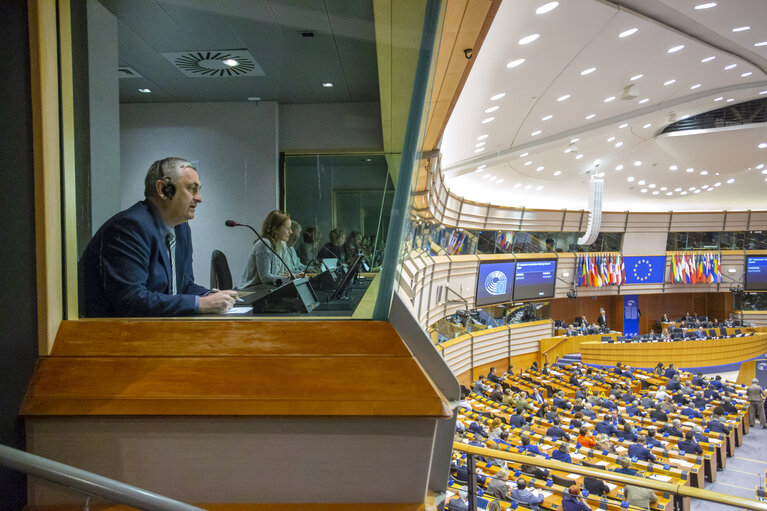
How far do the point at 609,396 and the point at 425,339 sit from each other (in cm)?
1188

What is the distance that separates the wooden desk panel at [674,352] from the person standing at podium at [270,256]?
17101mm

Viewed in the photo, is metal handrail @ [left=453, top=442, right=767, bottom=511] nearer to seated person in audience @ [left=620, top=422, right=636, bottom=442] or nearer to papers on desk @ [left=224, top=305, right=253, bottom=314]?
papers on desk @ [left=224, top=305, right=253, bottom=314]

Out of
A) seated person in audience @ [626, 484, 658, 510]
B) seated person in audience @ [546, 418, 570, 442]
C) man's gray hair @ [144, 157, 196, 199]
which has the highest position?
man's gray hair @ [144, 157, 196, 199]

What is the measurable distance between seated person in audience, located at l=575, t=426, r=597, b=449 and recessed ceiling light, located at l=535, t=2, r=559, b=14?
617 centimetres

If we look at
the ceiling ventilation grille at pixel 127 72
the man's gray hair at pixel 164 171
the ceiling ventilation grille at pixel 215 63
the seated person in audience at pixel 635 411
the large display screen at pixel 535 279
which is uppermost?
the ceiling ventilation grille at pixel 215 63

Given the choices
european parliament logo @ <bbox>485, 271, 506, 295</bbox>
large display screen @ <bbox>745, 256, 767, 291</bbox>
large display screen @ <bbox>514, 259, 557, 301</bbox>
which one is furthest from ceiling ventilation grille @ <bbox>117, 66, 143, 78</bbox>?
large display screen @ <bbox>745, 256, 767, 291</bbox>

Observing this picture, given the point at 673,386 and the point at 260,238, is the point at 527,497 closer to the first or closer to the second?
the point at 260,238

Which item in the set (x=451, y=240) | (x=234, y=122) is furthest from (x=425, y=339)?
(x=451, y=240)

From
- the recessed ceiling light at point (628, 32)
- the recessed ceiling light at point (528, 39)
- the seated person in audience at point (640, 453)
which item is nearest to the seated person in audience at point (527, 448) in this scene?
the seated person in audience at point (640, 453)

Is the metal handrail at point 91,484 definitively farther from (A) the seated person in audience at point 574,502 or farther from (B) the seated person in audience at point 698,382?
(B) the seated person in audience at point 698,382

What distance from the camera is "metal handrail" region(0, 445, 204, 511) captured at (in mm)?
1160

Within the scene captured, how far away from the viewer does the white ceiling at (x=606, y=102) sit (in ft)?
19.4

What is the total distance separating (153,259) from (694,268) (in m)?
24.0

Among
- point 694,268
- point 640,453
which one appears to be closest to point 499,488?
point 640,453
